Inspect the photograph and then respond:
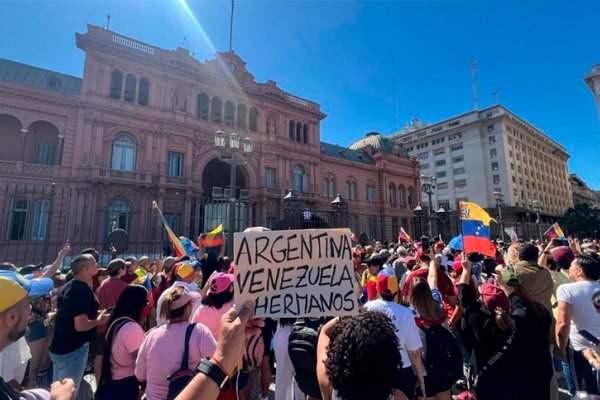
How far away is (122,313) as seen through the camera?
3.00 metres

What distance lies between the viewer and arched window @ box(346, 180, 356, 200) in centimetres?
3256

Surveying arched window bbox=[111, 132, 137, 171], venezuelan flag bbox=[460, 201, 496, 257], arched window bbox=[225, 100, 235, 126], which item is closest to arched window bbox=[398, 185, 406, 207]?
arched window bbox=[225, 100, 235, 126]

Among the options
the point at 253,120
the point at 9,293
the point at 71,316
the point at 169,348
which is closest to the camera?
the point at 9,293

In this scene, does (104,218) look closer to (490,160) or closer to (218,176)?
(218,176)

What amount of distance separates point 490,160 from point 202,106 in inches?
2051

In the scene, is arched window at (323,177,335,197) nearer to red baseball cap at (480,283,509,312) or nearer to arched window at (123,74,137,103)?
arched window at (123,74,137,103)

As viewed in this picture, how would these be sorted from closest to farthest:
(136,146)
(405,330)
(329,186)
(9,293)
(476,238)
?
(9,293) → (405,330) → (476,238) → (136,146) → (329,186)

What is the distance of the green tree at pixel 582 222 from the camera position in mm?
42156

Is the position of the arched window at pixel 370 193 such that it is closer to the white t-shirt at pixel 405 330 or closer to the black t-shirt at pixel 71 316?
the white t-shirt at pixel 405 330

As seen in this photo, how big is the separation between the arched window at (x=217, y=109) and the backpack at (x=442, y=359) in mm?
24618

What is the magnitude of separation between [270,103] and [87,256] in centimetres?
2569

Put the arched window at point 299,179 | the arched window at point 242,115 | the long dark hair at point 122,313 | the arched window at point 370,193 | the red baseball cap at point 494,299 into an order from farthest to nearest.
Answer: the arched window at point 370,193, the arched window at point 299,179, the arched window at point 242,115, the long dark hair at point 122,313, the red baseball cap at point 494,299

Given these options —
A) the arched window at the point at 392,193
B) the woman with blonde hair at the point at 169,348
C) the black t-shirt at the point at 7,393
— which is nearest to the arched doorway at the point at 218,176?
the arched window at the point at 392,193

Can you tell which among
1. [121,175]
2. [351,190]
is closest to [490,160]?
[351,190]
